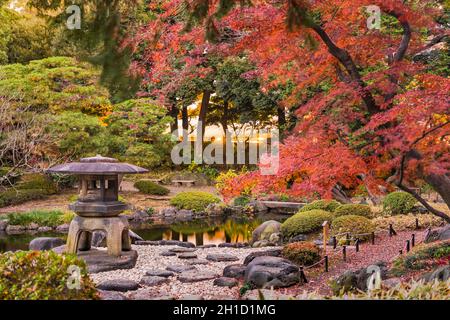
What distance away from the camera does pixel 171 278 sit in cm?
877

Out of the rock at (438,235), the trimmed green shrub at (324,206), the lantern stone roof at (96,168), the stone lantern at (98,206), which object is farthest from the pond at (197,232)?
the rock at (438,235)

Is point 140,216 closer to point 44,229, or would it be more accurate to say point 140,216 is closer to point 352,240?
point 44,229

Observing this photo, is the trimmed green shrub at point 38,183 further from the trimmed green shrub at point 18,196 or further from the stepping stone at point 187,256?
the stepping stone at point 187,256

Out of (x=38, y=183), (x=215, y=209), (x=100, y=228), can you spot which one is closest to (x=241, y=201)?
(x=215, y=209)

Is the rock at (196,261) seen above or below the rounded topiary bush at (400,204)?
below

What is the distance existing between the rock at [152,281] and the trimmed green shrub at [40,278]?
11.1ft

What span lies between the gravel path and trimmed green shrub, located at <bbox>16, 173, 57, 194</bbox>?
35.2ft

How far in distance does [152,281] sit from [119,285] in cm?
62

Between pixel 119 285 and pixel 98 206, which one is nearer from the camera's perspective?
pixel 119 285

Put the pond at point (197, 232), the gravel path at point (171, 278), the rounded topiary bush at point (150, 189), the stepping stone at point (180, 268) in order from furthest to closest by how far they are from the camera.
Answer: the rounded topiary bush at point (150, 189) < the pond at point (197, 232) < the stepping stone at point (180, 268) < the gravel path at point (171, 278)

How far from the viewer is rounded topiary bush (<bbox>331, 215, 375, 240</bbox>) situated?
11703 mm

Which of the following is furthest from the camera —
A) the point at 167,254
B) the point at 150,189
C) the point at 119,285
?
the point at 150,189

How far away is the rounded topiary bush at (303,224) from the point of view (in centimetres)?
1315
